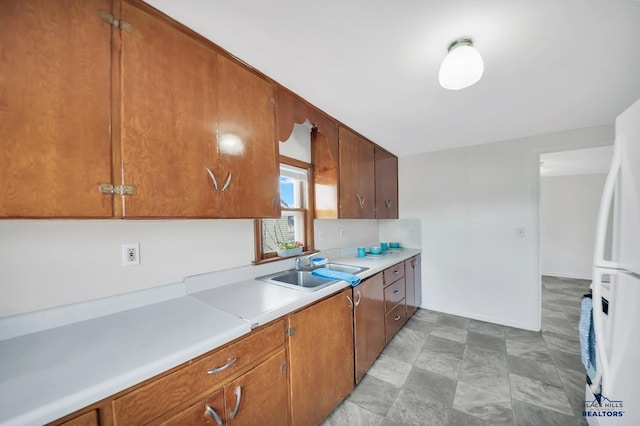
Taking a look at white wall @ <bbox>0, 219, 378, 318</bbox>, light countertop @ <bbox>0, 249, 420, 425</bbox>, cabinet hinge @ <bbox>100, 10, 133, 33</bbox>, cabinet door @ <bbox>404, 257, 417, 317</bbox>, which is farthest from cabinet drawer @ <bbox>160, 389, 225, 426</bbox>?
cabinet door @ <bbox>404, 257, 417, 317</bbox>

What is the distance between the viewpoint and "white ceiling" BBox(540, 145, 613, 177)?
9.91ft

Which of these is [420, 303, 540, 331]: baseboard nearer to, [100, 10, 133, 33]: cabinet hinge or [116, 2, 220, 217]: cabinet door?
[116, 2, 220, 217]: cabinet door

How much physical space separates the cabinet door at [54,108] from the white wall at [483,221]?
3258mm

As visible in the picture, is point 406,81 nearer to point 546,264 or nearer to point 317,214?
point 317,214

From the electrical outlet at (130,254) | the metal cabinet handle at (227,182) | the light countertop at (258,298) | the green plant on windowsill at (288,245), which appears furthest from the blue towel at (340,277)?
the electrical outlet at (130,254)

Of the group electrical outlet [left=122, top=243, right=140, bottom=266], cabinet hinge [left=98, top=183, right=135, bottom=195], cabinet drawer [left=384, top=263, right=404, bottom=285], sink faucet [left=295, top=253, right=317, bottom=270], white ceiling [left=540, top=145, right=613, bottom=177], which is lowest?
cabinet drawer [left=384, top=263, right=404, bottom=285]

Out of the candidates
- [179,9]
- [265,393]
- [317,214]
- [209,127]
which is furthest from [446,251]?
[179,9]

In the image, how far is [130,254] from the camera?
3.68ft

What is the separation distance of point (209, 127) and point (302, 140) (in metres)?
1.17

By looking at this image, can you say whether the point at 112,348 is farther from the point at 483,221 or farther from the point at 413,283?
the point at 483,221

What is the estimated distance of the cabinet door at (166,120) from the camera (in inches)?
34.6

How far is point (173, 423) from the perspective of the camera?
76cm

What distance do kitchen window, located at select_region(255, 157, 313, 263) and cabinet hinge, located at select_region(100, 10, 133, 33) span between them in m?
1.19

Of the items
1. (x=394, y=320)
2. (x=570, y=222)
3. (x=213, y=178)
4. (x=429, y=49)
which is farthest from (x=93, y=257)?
(x=570, y=222)
